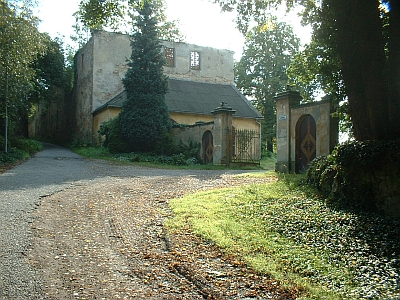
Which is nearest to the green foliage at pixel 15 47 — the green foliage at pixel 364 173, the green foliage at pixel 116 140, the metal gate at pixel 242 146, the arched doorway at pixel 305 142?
the green foliage at pixel 116 140

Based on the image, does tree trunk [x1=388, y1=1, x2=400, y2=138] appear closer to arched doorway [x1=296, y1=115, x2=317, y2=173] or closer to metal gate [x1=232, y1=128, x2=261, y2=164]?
arched doorway [x1=296, y1=115, x2=317, y2=173]

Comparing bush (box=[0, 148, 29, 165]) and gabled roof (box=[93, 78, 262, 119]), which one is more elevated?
gabled roof (box=[93, 78, 262, 119])

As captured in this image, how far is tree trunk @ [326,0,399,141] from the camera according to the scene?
759 cm

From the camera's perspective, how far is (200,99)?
3122 cm

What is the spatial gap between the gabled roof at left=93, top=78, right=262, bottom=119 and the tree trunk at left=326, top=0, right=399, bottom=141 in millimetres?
20652

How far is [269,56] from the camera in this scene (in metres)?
40.6

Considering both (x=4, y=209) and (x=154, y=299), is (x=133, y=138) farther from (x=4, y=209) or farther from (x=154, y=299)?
(x=154, y=299)

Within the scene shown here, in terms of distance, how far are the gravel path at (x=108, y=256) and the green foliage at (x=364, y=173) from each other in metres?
3.01

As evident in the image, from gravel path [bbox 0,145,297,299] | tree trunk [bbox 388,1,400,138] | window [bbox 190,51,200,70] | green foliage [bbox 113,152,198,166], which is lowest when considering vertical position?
gravel path [bbox 0,145,297,299]

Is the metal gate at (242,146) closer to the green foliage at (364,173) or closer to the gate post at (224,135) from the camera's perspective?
the gate post at (224,135)

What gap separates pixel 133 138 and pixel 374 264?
756 inches

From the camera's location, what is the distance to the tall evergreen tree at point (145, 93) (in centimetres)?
2298

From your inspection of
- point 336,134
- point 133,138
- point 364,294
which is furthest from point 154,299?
point 133,138

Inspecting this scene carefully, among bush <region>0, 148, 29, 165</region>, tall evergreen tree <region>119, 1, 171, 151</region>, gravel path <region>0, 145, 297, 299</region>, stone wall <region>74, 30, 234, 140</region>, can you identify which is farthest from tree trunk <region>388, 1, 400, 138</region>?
stone wall <region>74, 30, 234, 140</region>
